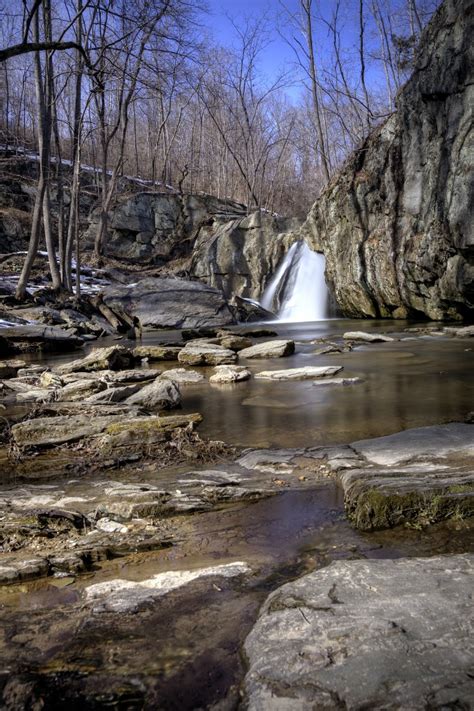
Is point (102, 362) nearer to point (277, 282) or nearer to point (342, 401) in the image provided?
point (342, 401)

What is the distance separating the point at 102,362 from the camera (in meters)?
8.94

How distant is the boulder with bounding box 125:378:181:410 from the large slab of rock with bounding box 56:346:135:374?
2.91 meters

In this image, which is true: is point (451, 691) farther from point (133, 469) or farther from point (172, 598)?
point (133, 469)

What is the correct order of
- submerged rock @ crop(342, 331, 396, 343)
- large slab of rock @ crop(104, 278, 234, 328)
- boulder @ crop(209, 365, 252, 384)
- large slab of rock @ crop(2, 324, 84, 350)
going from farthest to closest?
1. large slab of rock @ crop(104, 278, 234, 328)
2. large slab of rock @ crop(2, 324, 84, 350)
3. submerged rock @ crop(342, 331, 396, 343)
4. boulder @ crop(209, 365, 252, 384)

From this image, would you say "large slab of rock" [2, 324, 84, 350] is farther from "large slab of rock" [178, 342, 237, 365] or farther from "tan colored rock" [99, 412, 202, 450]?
"tan colored rock" [99, 412, 202, 450]

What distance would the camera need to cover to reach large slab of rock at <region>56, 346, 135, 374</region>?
346 inches

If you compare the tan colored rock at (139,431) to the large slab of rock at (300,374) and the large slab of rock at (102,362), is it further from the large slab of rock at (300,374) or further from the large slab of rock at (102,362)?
the large slab of rock at (102,362)

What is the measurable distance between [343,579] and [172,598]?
0.68m

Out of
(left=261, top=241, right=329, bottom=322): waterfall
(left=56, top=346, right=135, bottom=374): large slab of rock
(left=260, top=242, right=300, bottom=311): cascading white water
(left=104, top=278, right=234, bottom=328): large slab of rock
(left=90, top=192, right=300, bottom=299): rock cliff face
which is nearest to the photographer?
(left=56, top=346, right=135, bottom=374): large slab of rock

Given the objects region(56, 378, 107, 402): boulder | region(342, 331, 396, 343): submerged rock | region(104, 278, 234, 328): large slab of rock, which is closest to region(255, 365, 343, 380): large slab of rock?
region(56, 378, 107, 402): boulder

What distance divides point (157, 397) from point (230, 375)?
1.94 m

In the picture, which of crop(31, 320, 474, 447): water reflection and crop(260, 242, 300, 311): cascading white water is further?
crop(260, 242, 300, 311): cascading white water

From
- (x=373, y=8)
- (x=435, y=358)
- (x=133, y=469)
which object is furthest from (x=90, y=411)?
(x=373, y=8)

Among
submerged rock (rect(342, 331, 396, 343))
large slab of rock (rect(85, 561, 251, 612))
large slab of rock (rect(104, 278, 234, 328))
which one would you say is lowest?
large slab of rock (rect(85, 561, 251, 612))
